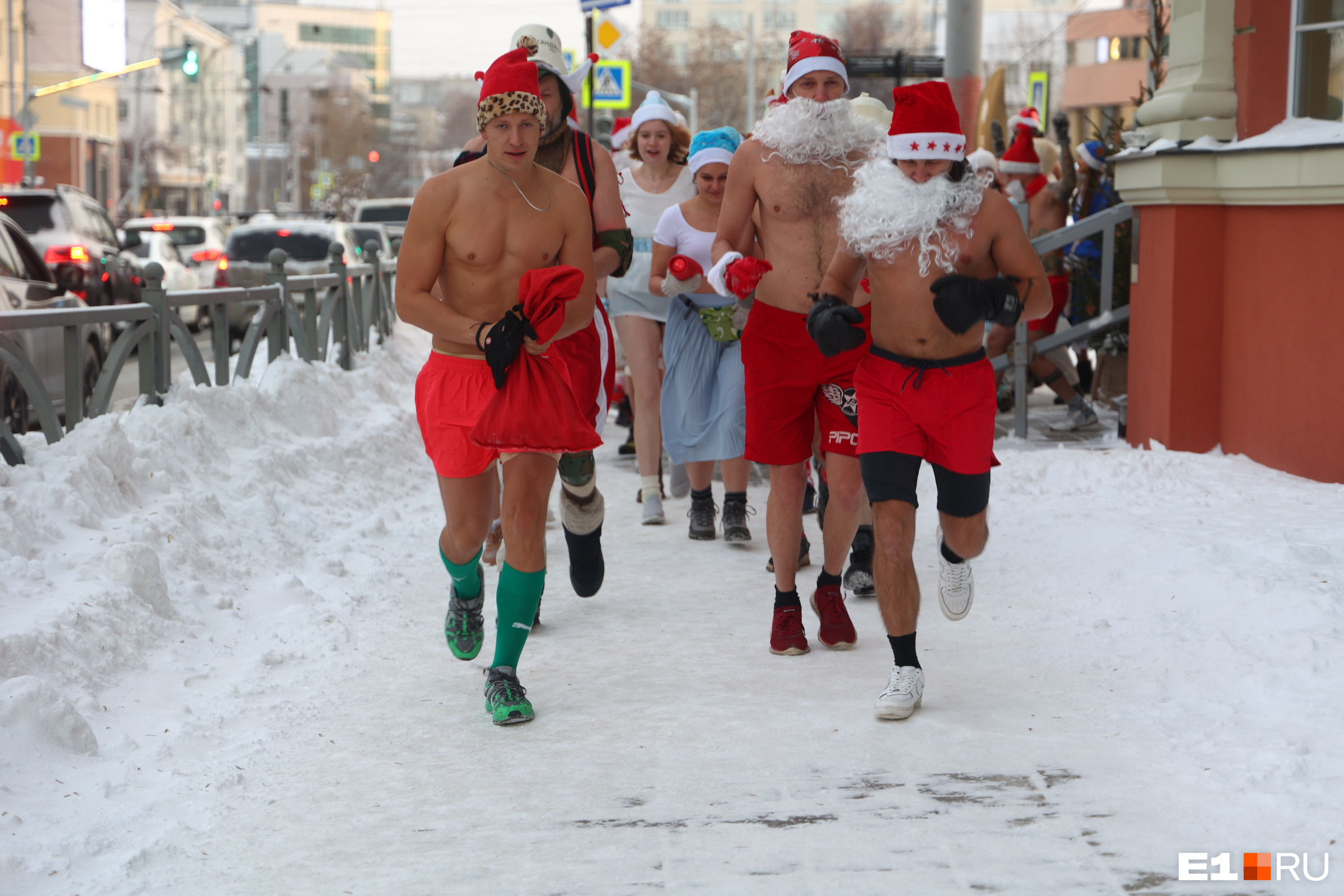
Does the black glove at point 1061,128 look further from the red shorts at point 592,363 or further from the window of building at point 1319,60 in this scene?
the red shorts at point 592,363

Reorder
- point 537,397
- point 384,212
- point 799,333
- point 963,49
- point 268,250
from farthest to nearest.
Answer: point 384,212, point 268,250, point 963,49, point 799,333, point 537,397

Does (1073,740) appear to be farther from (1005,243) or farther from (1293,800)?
(1005,243)

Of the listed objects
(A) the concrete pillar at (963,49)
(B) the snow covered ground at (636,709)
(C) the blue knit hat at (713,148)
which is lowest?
(B) the snow covered ground at (636,709)

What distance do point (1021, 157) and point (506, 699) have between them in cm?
865

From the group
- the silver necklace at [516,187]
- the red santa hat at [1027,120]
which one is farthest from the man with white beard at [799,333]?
the red santa hat at [1027,120]

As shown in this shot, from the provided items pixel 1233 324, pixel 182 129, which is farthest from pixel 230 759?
pixel 182 129

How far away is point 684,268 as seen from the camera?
6.46 m

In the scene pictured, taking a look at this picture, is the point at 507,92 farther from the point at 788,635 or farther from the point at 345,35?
the point at 345,35

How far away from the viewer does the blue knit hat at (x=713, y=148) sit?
7324 mm

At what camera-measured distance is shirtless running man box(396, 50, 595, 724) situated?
472 centimetres

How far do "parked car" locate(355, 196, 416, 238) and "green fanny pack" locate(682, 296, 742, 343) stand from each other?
68.0 ft

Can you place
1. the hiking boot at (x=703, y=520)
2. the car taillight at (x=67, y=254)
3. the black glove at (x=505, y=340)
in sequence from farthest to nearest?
the car taillight at (x=67, y=254), the hiking boot at (x=703, y=520), the black glove at (x=505, y=340)

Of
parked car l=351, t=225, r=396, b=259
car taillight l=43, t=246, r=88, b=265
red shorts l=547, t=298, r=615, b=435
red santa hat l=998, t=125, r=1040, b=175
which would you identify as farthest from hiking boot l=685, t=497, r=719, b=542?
parked car l=351, t=225, r=396, b=259

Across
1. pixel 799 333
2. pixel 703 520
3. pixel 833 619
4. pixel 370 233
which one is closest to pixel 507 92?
pixel 799 333
